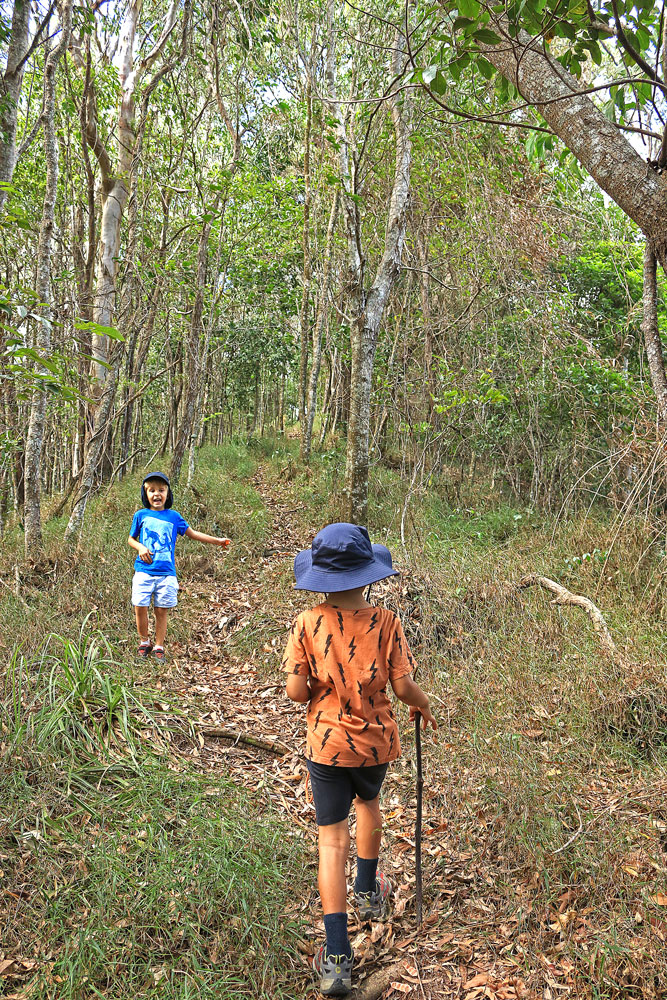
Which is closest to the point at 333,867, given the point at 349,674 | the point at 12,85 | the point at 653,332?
the point at 349,674

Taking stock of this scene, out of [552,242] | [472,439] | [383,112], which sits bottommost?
[472,439]

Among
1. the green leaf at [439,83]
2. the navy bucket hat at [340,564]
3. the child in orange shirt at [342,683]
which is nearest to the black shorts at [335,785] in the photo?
the child in orange shirt at [342,683]

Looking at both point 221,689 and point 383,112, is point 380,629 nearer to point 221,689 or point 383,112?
point 221,689

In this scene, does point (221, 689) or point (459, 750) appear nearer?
point (459, 750)

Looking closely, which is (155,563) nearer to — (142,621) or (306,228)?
(142,621)

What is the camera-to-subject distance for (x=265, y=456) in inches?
591

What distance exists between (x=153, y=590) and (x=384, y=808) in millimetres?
2567

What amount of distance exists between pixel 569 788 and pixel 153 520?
3.67 metres

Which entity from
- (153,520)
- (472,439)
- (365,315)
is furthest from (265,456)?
(153,520)

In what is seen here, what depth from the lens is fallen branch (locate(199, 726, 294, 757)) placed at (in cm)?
434

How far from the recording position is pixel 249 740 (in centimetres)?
445

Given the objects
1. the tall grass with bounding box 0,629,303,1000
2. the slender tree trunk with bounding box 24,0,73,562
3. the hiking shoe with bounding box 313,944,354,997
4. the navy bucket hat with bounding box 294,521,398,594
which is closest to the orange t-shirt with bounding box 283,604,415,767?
the navy bucket hat with bounding box 294,521,398,594

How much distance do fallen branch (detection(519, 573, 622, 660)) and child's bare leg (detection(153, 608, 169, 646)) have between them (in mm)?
3425

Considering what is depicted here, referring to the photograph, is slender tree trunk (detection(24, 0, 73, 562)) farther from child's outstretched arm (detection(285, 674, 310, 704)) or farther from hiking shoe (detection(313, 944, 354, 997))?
hiking shoe (detection(313, 944, 354, 997))
